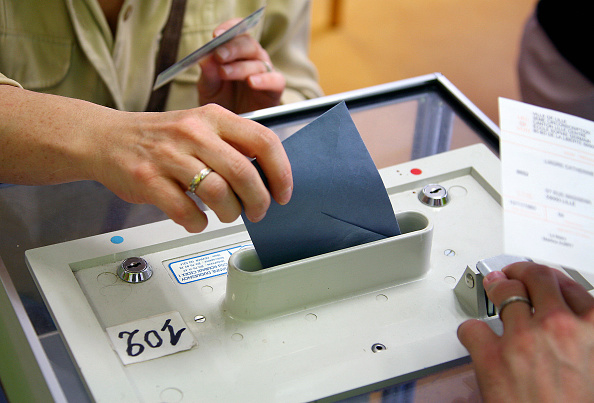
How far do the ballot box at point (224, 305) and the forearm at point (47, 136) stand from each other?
0.31ft

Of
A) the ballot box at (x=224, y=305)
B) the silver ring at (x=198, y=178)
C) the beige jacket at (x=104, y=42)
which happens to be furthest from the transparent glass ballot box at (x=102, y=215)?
the beige jacket at (x=104, y=42)

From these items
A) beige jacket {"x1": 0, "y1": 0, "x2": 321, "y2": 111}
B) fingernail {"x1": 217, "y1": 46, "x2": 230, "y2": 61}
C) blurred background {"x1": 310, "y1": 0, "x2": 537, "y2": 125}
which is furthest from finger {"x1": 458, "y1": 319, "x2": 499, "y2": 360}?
blurred background {"x1": 310, "y1": 0, "x2": 537, "y2": 125}

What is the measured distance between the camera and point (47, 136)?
33.4 inches

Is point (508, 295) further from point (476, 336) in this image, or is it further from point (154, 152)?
point (154, 152)

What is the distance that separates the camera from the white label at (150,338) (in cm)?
75

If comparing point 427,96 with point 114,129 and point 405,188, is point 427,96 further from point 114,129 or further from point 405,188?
point 114,129

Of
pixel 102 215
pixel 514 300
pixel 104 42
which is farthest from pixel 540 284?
pixel 104 42

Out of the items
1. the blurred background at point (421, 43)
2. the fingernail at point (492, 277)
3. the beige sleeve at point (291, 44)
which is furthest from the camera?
the blurred background at point (421, 43)

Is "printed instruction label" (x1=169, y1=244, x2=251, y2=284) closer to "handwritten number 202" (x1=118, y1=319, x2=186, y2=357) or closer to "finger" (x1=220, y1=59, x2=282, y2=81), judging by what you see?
"handwritten number 202" (x1=118, y1=319, x2=186, y2=357)

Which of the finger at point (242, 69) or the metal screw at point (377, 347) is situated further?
the finger at point (242, 69)

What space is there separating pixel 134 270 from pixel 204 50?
15.0 inches

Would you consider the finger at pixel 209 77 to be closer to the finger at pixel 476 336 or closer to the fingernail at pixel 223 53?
the fingernail at pixel 223 53

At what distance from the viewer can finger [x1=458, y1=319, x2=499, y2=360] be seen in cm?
73

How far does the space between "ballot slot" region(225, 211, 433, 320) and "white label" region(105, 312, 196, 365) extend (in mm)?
64
